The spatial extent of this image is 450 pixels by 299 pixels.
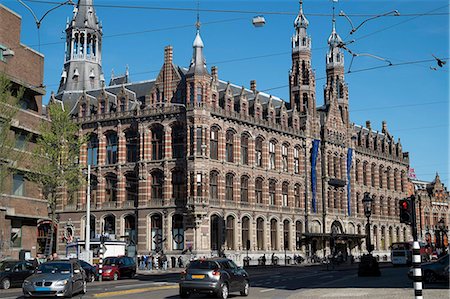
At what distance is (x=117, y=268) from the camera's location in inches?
1574

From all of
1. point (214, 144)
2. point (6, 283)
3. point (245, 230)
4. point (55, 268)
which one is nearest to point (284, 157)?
point (245, 230)

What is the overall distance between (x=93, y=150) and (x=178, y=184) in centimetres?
1125

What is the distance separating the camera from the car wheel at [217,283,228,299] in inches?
934

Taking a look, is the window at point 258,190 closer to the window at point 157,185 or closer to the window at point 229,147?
the window at point 229,147

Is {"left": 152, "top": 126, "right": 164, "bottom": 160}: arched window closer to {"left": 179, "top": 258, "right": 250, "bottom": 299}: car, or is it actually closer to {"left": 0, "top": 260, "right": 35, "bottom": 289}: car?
{"left": 0, "top": 260, "right": 35, "bottom": 289}: car

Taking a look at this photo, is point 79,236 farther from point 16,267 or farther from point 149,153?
point 16,267

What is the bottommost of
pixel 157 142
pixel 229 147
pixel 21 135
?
pixel 21 135

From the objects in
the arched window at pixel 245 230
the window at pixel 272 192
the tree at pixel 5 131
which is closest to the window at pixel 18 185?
the tree at pixel 5 131

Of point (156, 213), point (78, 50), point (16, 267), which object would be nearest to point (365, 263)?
point (16, 267)

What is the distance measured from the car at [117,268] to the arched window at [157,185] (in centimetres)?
1833

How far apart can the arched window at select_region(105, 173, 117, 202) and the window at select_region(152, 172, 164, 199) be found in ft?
15.2

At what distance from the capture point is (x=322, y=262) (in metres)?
71.4

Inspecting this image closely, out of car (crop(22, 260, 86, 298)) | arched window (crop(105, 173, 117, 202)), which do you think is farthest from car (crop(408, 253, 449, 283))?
arched window (crop(105, 173, 117, 202))

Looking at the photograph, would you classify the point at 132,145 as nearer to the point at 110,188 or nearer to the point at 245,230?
the point at 110,188
